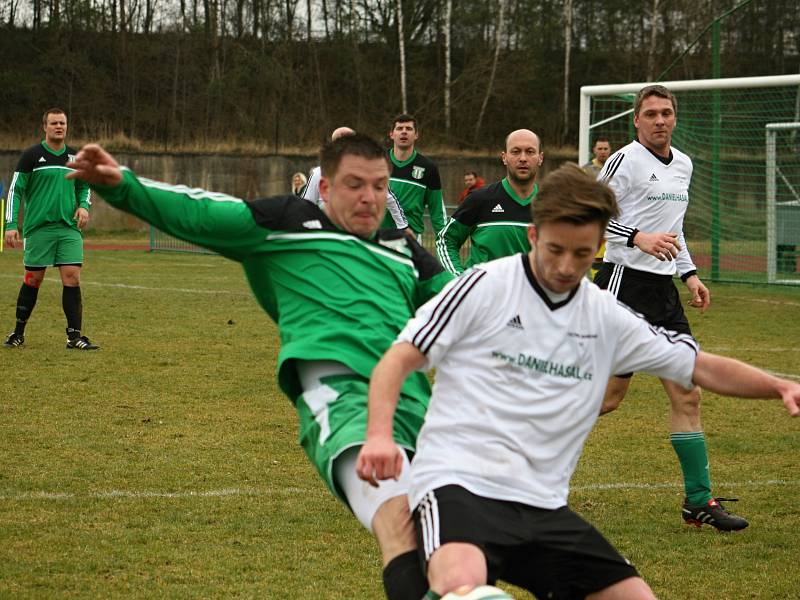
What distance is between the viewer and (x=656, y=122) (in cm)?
660

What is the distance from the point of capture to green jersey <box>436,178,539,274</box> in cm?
786

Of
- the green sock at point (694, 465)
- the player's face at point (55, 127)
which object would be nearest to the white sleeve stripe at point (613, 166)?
the green sock at point (694, 465)

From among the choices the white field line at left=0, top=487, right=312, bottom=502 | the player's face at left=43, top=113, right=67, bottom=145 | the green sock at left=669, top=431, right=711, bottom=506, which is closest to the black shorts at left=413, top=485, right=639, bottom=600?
the green sock at left=669, top=431, right=711, bottom=506

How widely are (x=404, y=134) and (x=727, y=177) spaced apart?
10988 mm

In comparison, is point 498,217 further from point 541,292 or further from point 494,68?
point 494,68

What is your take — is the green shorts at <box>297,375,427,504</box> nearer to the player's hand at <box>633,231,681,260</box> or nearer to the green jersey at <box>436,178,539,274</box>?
the player's hand at <box>633,231,681,260</box>

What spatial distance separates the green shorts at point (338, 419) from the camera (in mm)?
3467

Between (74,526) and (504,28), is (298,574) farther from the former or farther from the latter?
(504,28)

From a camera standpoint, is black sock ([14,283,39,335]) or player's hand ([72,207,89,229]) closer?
player's hand ([72,207,89,229])

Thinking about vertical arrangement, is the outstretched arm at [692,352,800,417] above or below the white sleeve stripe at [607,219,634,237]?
below

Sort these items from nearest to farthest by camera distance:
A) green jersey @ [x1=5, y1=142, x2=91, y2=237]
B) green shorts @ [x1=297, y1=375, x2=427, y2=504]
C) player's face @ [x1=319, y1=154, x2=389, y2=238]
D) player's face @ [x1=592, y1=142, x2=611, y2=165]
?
green shorts @ [x1=297, y1=375, x2=427, y2=504], player's face @ [x1=319, y1=154, x2=389, y2=238], green jersey @ [x1=5, y1=142, x2=91, y2=237], player's face @ [x1=592, y1=142, x2=611, y2=165]

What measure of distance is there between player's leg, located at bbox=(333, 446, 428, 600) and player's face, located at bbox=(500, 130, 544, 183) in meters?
4.35

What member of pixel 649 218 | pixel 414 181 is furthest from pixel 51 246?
pixel 649 218

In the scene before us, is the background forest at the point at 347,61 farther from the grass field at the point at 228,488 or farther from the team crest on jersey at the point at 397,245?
the team crest on jersey at the point at 397,245
